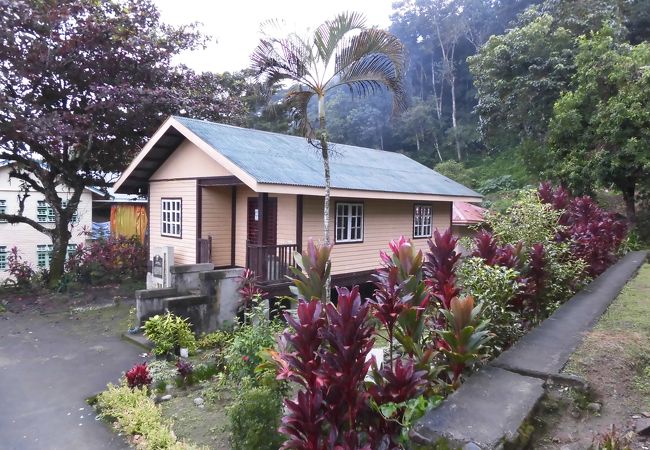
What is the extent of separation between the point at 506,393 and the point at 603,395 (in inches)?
37.8

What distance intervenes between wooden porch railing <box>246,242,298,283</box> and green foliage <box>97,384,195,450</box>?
145 inches

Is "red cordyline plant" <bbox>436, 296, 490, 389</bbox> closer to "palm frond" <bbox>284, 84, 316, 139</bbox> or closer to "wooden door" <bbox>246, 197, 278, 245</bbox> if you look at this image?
"palm frond" <bbox>284, 84, 316, 139</bbox>

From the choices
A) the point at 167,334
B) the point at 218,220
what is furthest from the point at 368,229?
the point at 167,334

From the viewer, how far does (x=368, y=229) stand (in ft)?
39.4

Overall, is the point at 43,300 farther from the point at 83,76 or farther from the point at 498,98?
the point at 498,98

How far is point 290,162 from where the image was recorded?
10375 mm

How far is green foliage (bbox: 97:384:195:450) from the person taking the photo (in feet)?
15.0

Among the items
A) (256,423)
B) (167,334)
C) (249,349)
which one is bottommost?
(167,334)

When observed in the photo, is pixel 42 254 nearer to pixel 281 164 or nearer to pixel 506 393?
pixel 281 164

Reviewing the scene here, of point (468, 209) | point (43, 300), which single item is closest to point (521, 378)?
point (43, 300)

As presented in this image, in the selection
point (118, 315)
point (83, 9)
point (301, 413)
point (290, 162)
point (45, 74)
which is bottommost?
point (118, 315)

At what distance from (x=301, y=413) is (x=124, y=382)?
14.8 ft

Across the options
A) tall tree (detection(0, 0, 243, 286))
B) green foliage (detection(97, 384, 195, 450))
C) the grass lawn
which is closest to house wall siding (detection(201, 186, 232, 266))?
tall tree (detection(0, 0, 243, 286))

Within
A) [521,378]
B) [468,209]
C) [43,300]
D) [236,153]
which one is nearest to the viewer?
[521,378]
